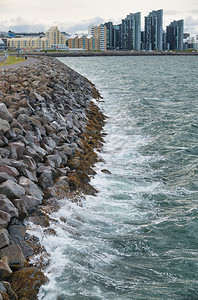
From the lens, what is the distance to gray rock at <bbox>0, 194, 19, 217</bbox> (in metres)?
5.17

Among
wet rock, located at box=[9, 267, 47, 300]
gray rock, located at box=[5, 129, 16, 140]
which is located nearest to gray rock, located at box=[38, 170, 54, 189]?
gray rock, located at box=[5, 129, 16, 140]

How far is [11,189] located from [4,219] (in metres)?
0.74

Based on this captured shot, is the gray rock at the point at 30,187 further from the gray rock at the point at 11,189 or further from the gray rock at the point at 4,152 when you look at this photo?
the gray rock at the point at 4,152

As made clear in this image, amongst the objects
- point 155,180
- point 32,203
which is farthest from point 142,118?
point 32,203

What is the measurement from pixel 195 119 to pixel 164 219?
11077mm

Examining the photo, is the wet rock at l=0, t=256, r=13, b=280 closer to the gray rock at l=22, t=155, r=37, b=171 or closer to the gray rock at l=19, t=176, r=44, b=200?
the gray rock at l=19, t=176, r=44, b=200

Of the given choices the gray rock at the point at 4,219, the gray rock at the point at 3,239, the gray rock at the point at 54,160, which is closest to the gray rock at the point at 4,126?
the gray rock at the point at 54,160

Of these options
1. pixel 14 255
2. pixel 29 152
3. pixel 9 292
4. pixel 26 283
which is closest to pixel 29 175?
pixel 29 152

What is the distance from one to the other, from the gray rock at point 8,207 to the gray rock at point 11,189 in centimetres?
26

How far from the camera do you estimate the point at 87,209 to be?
7.14 m

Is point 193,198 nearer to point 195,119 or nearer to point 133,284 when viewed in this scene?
point 133,284

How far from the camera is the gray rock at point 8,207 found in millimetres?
5168

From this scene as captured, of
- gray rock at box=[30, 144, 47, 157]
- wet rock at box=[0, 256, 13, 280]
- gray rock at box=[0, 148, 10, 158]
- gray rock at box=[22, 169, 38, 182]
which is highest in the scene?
gray rock at box=[0, 148, 10, 158]

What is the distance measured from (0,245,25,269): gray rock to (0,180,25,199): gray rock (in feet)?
3.92
